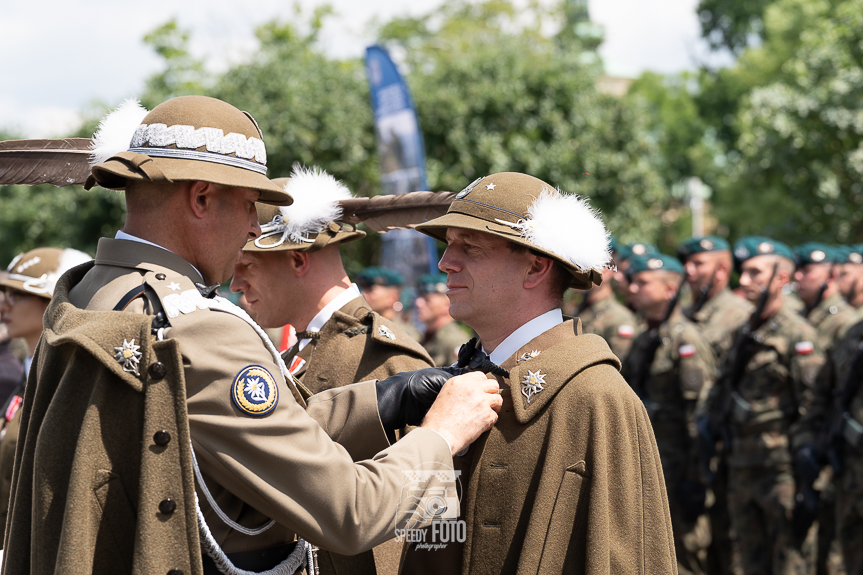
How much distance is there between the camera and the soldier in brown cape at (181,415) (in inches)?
77.0

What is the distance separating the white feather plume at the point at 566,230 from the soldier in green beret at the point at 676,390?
17.7 ft

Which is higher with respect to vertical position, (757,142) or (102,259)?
(757,142)

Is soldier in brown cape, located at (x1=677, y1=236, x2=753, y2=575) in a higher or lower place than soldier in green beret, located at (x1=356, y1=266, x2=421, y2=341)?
lower

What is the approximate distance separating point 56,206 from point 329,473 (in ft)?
81.3

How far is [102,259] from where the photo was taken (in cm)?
231

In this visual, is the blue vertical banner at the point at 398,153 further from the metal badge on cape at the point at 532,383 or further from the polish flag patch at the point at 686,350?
the metal badge on cape at the point at 532,383

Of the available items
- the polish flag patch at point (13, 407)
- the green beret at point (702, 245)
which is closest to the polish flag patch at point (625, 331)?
the green beret at point (702, 245)

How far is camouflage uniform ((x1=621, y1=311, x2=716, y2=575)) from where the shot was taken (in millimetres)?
7742

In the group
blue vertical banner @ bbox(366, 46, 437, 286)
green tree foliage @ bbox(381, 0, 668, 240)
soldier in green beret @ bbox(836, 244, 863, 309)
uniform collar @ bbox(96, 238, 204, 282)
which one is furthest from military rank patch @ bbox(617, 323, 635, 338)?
green tree foliage @ bbox(381, 0, 668, 240)

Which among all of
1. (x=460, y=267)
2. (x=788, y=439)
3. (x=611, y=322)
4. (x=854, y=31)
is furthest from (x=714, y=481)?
(x=854, y=31)

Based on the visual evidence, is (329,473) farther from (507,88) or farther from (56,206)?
(56,206)

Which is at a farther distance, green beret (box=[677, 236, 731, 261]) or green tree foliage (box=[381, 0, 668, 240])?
green tree foliage (box=[381, 0, 668, 240])

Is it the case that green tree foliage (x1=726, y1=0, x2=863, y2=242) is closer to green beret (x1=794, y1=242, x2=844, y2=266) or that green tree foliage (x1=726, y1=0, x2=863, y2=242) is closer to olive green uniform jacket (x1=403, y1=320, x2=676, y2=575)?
green beret (x1=794, y1=242, x2=844, y2=266)

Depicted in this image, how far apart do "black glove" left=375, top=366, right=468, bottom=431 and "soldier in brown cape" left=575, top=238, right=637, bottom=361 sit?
622cm
